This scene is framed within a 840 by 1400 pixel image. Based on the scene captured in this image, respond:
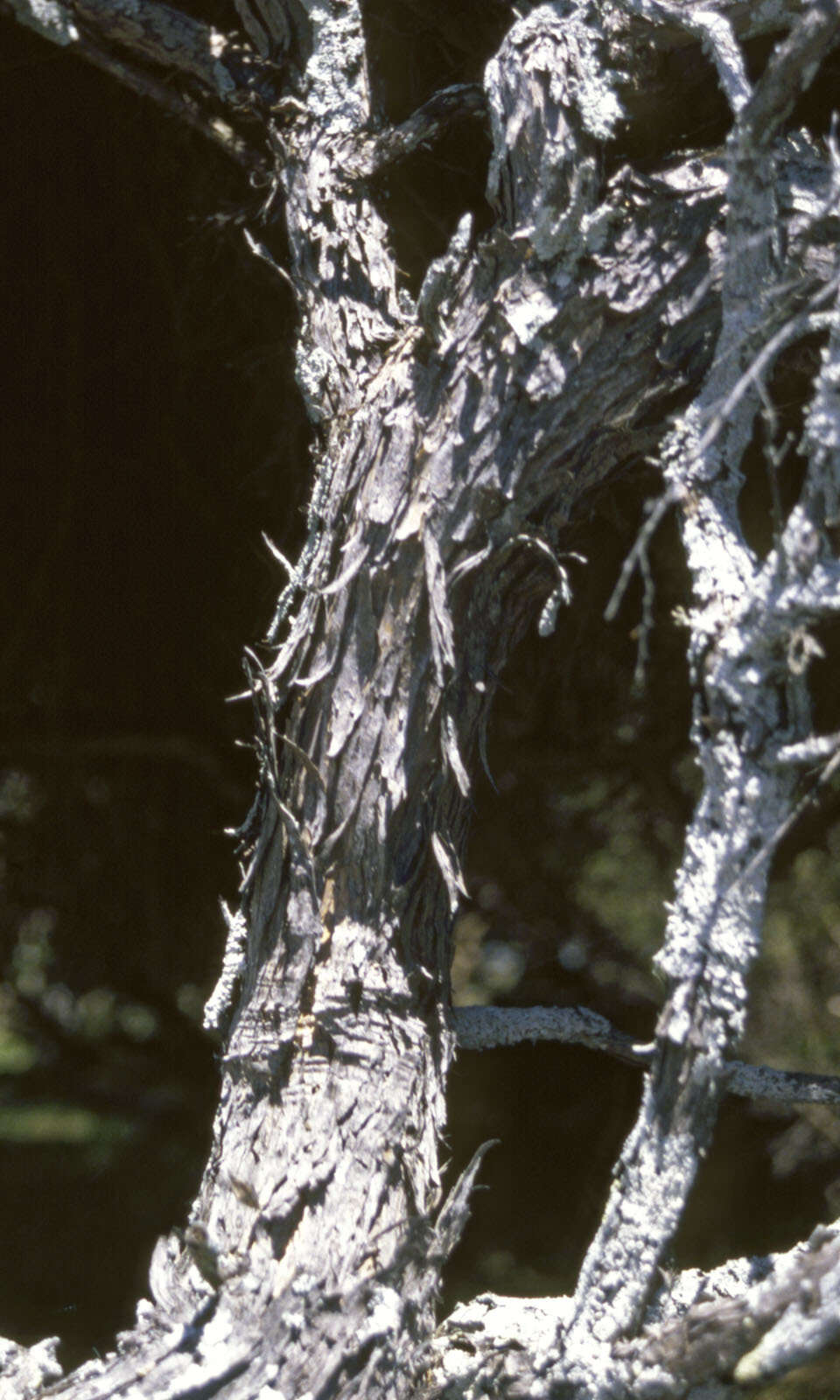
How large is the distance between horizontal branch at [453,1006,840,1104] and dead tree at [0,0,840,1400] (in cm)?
30

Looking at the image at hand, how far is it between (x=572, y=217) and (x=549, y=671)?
884mm

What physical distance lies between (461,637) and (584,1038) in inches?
27.0

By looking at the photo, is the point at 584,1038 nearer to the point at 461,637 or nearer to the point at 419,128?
the point at 461,637

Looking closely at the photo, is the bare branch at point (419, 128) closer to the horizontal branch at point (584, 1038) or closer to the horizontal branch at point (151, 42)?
the horizontal branch at point (151, 42)

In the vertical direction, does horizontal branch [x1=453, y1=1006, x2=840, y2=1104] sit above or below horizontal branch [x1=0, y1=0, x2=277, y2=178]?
below

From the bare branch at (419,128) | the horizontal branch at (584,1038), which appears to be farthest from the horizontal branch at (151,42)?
the horizontal branch at (584,1038)

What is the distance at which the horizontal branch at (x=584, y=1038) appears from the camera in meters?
1.57

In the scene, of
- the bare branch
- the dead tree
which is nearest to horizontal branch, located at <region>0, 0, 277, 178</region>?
the dead tree

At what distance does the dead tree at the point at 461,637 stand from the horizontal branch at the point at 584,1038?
303mm

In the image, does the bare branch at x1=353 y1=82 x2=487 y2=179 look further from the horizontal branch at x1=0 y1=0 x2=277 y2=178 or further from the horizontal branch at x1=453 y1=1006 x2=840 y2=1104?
the horizontal branch at x1=453 y1=1006 x2=840 y2=1104

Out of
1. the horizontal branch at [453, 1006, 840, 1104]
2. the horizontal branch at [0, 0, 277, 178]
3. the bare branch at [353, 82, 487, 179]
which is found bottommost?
the horizontal branch at [453, 1006, 840, 1104]

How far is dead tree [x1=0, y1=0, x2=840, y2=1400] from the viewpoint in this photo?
1.04 meters

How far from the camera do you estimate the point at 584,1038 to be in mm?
1673

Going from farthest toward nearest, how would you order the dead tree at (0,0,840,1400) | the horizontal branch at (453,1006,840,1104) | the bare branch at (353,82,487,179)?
the horizontal branch at (453,1006,840,1104) < the bare branch at (353,82,487,179) < the dead tree at (0,0,840,1400)
